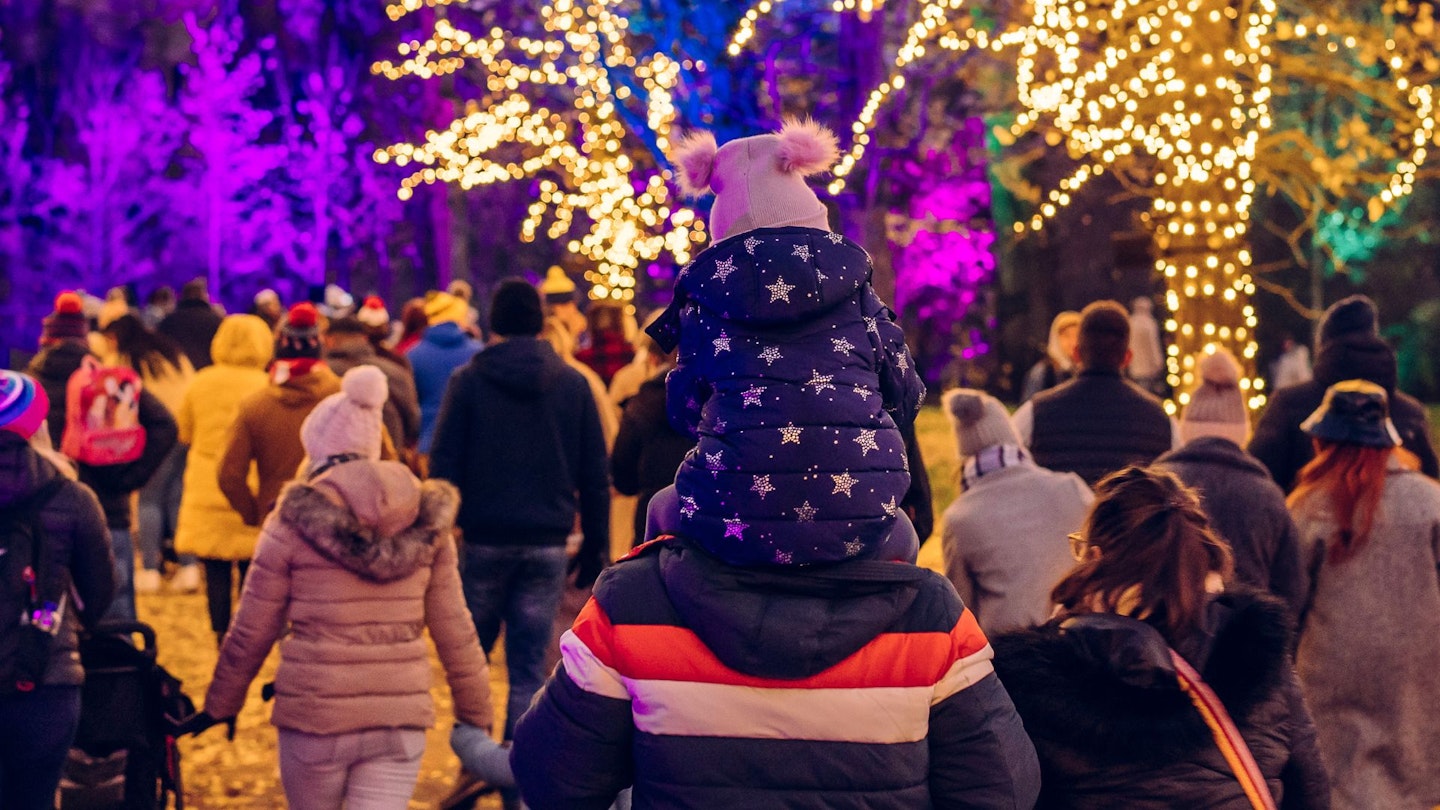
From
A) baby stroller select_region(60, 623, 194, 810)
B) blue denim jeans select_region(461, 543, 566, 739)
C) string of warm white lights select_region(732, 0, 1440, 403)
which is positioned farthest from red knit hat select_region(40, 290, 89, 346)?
string of warm white lights select_region(732, 0, 1440, 403)

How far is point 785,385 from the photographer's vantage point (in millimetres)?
3027

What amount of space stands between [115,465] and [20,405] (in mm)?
5016

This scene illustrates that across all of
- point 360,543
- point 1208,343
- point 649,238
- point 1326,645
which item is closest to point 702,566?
point 360,543

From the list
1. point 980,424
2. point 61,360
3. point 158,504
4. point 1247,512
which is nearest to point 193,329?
point 158,504

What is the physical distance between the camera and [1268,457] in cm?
796

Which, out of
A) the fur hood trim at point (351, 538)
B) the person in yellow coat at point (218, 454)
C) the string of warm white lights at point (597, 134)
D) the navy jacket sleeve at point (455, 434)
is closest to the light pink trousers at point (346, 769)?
the fur hood trim at point (351, 538)

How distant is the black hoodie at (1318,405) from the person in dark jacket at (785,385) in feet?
16.9

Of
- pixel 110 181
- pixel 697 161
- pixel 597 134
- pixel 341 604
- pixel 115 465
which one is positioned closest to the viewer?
pixel 697 161

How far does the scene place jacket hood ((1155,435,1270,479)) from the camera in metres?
6.13

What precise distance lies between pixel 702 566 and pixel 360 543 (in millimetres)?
2965

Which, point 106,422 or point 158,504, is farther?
point 158,504

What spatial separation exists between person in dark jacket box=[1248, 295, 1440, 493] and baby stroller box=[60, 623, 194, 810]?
471 cm

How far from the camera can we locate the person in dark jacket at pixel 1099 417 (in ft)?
25.1

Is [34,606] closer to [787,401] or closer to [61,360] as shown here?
[787,401]
